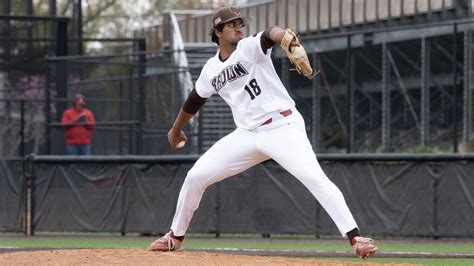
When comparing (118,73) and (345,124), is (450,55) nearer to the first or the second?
(345,124)

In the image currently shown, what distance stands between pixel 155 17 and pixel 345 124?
30536 millimetres

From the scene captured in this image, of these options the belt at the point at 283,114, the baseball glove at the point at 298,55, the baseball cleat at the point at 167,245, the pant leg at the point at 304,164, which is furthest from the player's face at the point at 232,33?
the baseball cleat at the point at 167,245

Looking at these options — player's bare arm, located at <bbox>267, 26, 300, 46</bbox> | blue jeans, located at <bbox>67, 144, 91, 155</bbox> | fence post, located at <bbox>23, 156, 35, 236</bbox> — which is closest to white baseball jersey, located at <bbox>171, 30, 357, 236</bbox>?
player's bare arm, located at <bbox>267, 26, 300, 46</bbox>

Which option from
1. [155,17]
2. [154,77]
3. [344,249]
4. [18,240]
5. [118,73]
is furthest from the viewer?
[155,17]

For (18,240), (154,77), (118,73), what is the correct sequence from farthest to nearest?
1. (118,73)
2. (154,77)
3. (18,240)

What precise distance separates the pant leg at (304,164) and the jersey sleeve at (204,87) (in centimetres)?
81

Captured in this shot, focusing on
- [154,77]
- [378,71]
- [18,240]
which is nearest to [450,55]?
[378,71]

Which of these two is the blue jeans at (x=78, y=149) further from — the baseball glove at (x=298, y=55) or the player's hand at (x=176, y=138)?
the baseball glove at (x=298, y=55)

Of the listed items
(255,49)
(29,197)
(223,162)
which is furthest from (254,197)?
(255,49)

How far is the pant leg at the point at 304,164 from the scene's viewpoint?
9.16 metres

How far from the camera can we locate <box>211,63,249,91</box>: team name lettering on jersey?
946 centimetres

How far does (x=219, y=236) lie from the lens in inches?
659

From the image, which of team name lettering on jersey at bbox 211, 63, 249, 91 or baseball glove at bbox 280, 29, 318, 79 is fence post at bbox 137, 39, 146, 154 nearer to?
team name lettering on jersey at bbox 211, 63, 249, 91

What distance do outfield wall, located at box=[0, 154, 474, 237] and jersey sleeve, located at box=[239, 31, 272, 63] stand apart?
261 inches
